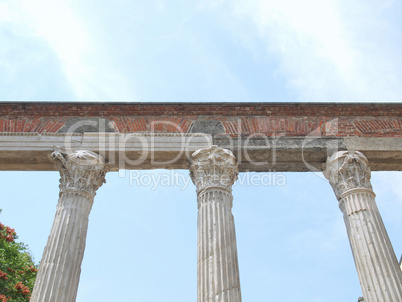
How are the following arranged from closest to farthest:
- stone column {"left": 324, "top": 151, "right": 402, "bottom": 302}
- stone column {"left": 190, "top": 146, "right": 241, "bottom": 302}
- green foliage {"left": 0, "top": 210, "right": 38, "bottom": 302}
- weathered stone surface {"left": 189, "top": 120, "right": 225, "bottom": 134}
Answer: stone column {"left": 190, "top": 146, "right": 241, "bottom": 302}, stone column {"left": 324, "top": 151, "right": 402, "bottom": 302}, weathered stone surface {"left": 189, "top": 120, "right": 225, "bottom": 134}, green foliage {"left": 0, "top": 210, "right": 38, "bottom": 302}

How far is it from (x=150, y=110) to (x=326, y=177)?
4.75 m

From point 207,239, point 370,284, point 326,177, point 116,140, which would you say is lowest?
point 370,284

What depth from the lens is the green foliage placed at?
498 inches

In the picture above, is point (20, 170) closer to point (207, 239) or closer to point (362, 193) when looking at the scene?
point (207, 239)

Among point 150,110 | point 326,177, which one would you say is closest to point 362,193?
point 326,177

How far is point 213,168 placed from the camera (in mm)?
9758

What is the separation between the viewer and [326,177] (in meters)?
10.4

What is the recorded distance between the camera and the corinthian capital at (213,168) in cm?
952

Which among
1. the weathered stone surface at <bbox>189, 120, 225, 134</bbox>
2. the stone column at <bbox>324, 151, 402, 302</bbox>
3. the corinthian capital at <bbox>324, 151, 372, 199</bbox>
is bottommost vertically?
the stone column at <bbox>324, 151, 402, 302</bbox>

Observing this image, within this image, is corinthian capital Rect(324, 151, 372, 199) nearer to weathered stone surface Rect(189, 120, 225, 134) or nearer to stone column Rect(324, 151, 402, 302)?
stone column Rect(324, 151, 402, 302)

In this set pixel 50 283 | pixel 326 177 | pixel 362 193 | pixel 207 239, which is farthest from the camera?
pixel 326 177

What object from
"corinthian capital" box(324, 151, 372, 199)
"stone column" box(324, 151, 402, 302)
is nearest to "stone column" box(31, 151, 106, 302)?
"corinthian capital" box(324, 151, 372, 199)

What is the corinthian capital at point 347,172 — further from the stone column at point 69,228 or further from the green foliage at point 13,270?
the green foliage at point 13,270

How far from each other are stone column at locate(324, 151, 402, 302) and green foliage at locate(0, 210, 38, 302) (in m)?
9.33
